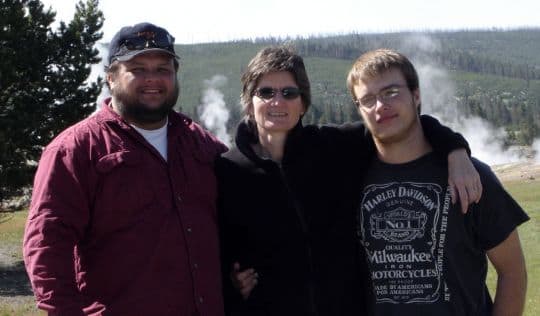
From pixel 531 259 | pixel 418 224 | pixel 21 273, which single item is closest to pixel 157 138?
pixel 418 224

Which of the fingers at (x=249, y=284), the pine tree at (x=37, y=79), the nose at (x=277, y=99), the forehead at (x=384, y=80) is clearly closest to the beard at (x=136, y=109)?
the nose at (x=277, y=99)

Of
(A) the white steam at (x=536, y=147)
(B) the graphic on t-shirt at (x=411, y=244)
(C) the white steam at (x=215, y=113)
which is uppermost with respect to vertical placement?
(B) the graphic on t-shirt at (x=411, y=244)

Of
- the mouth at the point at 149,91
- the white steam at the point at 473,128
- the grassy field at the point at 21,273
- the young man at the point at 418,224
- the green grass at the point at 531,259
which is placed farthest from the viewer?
the white steam at the point at 473,128

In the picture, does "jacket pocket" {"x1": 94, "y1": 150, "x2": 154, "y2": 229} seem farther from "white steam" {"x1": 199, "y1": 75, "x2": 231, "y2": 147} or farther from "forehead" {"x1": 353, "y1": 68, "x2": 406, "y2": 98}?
"white steam" {"x1": 199, "y1": 75, "x2": 231, "y2": 147}

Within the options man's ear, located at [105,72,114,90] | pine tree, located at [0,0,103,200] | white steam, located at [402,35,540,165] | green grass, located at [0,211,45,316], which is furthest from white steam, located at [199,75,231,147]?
man's ear, located at [105,72,114,90]

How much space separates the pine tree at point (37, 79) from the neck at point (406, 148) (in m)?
17.6

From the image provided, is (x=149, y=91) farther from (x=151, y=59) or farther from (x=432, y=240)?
(x=432, y=240)

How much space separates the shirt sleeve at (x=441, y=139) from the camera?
4055 millimetres

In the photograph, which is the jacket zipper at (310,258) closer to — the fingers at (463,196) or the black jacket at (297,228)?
the black jacket at (297,228)

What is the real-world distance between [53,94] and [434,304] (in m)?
19.8

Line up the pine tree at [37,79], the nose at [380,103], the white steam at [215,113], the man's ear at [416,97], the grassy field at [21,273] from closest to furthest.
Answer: the nose at [380,103] < the man's ear at [416,97] < the grassy field at [21,273] < the pine tree at [37,79] < the white steam at [215,113]

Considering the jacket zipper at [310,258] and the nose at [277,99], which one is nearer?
the jacket zipper at [310,258]

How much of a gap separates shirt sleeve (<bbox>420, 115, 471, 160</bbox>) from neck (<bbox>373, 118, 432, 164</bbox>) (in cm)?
5

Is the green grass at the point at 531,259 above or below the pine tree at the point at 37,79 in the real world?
below
